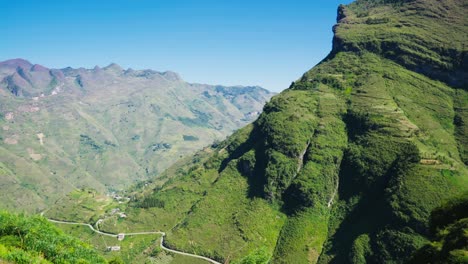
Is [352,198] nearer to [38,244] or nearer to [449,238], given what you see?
[449,238]

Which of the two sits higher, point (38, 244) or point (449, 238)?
point (449, 238)

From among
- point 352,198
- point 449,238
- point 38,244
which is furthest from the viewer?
point 352,198

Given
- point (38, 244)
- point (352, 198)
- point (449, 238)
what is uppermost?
point (449, 238)

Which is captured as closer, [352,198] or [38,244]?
[38,244]

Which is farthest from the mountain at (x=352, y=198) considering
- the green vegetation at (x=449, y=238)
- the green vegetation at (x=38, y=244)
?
the green vegetation at (x=38, y=244)

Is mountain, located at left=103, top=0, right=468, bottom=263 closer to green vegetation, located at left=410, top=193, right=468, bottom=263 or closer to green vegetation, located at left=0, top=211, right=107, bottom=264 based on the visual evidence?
green vegetation, located at left=410, top=193, right=468, bottom=263

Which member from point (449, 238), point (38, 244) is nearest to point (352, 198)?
point (449, 238)

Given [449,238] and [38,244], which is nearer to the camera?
[38,244]

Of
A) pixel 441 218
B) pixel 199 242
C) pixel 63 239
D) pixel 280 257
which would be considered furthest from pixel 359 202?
pixel 63 239

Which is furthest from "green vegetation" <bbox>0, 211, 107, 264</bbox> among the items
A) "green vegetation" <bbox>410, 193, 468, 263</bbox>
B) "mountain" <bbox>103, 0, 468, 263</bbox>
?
"mountain" <bbox>103, 0, 468, 263</bbox>

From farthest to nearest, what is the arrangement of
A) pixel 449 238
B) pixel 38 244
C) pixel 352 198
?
pixel 352 198, pixel 449 238, pixel 38 244

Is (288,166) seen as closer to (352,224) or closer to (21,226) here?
(352,224)
